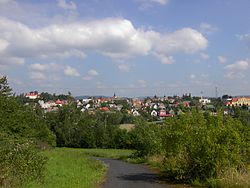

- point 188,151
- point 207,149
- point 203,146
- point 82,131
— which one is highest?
point 203,146

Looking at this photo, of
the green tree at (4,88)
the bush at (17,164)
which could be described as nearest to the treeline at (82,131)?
the green tree at (4,88)

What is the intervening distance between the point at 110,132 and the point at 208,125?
69548mm

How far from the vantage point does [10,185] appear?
14008mm

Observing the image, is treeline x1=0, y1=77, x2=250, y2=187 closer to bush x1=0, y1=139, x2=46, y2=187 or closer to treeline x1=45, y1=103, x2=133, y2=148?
bush x1=0, y1=139, x2=46, y2=187

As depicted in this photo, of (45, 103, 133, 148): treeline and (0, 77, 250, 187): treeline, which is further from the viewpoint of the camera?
(45, 103, 133, 148): treeline

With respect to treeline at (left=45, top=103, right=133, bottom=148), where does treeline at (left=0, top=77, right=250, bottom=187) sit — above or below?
above

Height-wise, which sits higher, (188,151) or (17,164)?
(17,164)

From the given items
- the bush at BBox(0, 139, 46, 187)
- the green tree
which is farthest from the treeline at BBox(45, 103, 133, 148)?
the bush at BBox(0, 139, 46, 187)

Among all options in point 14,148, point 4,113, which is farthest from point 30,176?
point 4,113

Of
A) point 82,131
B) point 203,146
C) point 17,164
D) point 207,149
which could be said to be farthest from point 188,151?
point 82,131

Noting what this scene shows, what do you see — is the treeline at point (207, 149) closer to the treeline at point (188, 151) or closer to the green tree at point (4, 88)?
the treeline at point (188, 151)

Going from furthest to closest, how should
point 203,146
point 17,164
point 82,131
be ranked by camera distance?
point 82,131 → point 203,146 → point 17,164

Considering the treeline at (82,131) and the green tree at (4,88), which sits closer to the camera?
the green tree at (4,88)

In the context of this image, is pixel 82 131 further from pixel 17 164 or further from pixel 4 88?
pixel 17 164
